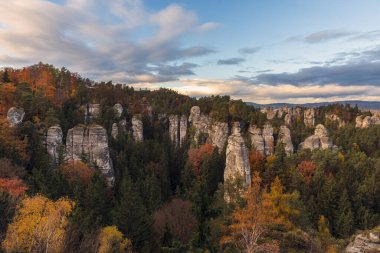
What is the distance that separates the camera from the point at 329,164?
62.7m

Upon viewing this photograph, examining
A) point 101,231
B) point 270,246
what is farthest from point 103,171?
point 270,246

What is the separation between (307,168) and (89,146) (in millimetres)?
38365

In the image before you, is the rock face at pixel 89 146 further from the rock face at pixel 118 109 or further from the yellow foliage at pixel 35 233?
the yellow foliage at pixel 35 233

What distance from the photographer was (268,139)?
67.3m

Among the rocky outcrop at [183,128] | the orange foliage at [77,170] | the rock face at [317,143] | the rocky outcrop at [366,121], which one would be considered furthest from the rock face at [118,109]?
the rocky outcrop at [366,121]

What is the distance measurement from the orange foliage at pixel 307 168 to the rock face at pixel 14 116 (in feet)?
155

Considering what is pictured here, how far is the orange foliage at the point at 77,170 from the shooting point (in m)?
45.6

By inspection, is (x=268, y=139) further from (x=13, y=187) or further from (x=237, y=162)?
(x=13, y=187)

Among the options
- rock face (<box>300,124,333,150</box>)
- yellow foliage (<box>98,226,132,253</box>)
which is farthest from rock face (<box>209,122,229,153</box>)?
yellow foliage (<box>98,226,132,253</box>)

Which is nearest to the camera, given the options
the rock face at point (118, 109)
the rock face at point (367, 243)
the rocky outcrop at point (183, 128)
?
the rock face at point (367, 243)

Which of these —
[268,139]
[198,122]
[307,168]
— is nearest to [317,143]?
[268,139]

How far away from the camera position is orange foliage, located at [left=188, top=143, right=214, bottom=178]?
195 ft

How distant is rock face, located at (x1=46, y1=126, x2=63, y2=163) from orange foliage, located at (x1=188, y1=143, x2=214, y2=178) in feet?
76.4

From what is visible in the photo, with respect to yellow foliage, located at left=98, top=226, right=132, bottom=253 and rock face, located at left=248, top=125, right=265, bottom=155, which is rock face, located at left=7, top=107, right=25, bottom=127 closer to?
yellow foliage, located at left=98, top=226, right=132, bottom=253
